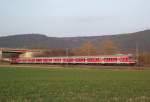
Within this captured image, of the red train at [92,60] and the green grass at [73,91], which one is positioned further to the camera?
the red train at [92,60]

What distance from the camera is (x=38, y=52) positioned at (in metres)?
150

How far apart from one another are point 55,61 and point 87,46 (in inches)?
1900

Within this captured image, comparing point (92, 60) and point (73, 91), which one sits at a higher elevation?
point (92, 60)

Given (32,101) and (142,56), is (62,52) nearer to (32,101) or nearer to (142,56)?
(142,56)

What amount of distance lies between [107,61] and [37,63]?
31.5 meters

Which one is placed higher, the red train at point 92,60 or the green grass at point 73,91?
the red train at point 92,60

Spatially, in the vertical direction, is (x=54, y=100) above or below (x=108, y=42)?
below

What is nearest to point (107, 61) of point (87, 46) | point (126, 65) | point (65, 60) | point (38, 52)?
point (126, 65)

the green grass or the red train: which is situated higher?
the red train

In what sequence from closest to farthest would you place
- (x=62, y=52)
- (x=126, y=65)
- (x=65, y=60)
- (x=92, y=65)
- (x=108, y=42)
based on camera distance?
(x=126, y=65)
(x=92, y=65)
(x=65, y=60)
(x=108, y=42)
(x=62, y=52)

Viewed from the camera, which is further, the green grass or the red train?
the red train

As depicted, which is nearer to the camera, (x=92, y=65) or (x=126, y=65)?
(x=126, y=65)

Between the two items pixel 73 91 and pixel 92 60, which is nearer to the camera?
pixel 73 91

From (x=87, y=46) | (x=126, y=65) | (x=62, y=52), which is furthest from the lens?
(x=62, y=52)
